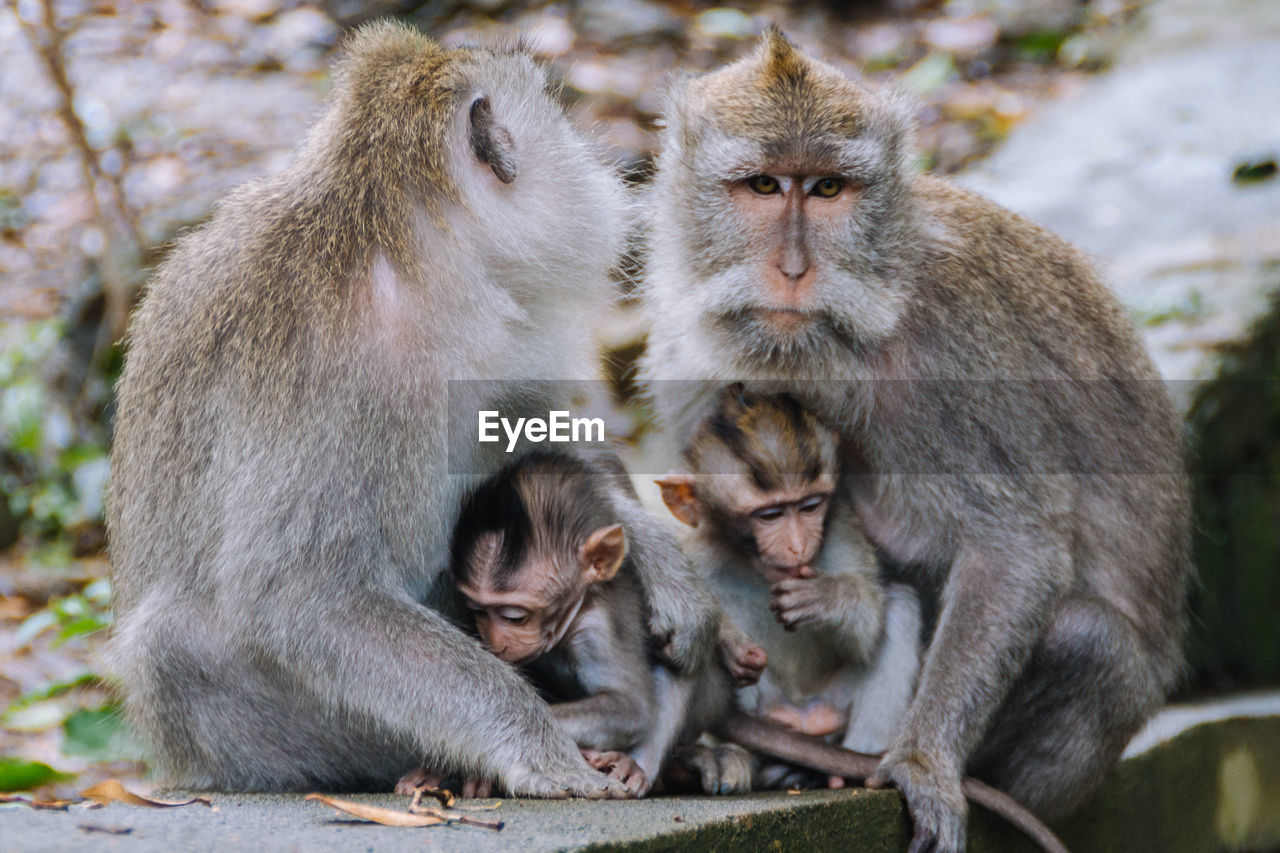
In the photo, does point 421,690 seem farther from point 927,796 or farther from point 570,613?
point 927,796

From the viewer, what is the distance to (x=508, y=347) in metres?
3.44

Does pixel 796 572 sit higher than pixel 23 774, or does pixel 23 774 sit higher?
pixel 796 572

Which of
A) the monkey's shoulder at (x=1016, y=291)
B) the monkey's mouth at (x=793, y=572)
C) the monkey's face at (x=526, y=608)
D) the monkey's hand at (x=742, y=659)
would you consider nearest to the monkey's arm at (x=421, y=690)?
the monkey's face at (x=526, y=608)

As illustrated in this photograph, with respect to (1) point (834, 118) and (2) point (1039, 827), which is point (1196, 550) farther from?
(1) point (834, 118)

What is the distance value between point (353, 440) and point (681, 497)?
124 centimetres

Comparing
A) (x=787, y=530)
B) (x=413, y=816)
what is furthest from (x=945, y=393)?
(x=413, y=816)

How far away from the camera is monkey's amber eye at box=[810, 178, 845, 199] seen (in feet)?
12.2

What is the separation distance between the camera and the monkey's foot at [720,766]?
3.52 metres

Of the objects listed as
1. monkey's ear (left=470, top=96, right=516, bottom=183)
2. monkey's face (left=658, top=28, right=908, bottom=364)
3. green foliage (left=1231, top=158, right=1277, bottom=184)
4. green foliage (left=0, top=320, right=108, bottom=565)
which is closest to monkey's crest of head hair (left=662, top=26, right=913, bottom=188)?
Result: monkey's face (left=658, top=28, right=908, bottom=364)

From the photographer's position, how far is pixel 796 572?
3730mm

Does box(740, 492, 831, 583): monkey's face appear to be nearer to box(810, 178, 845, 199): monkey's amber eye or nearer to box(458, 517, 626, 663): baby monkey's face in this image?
box(458, 517, 626, 663): baby monkey's face

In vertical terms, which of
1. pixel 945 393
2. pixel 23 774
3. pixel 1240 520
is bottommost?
pixel 23 774

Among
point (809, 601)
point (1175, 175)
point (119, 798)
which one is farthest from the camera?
point (1175, 175)

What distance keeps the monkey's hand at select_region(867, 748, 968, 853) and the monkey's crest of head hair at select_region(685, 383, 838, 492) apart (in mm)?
829
